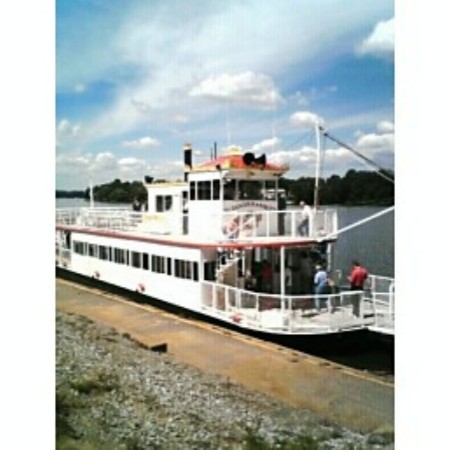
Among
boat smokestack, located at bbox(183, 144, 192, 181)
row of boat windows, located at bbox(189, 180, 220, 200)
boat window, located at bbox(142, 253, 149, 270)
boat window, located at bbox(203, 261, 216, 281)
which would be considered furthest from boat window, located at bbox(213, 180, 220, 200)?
boat window, located at bbox(142, 253, 149, 270)

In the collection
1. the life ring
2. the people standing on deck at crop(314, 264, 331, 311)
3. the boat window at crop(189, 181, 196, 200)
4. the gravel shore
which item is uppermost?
the boat window at crop(189, 181, 196, 200)

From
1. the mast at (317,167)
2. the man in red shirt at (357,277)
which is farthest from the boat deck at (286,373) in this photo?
the mast at (317,167)

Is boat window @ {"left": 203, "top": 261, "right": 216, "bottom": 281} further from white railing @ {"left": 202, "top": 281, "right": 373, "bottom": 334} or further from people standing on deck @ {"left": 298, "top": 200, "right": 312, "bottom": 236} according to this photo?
people standing on deck @ {"left": 298, "top": 200, "right": 312, "bottom": 236}

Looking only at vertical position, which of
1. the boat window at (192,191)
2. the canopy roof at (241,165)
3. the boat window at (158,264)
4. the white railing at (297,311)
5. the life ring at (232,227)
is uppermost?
the canopy roof at (241,165)

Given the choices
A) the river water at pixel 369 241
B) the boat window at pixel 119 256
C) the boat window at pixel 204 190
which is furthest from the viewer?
the boat window at pixel 119 256

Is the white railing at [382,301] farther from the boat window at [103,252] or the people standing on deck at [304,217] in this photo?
the boat window at [103,252]

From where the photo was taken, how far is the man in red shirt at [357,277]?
226cm

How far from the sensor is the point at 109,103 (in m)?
2.47

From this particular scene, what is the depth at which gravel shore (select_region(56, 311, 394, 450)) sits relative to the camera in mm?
2318

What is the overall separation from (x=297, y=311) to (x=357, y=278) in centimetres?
21

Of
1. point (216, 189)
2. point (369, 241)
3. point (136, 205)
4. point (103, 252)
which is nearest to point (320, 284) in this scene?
point (369, 241)

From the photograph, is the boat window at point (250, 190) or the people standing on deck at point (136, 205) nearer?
the boat window at point (250, 190)
